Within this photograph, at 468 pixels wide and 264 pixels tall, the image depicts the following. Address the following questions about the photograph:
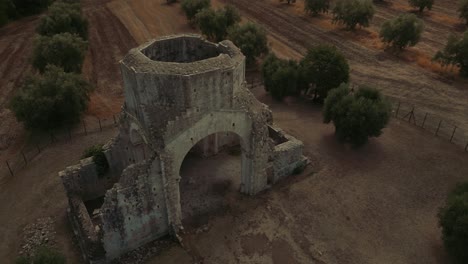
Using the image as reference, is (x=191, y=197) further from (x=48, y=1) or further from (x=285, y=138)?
(x=48, y=1)

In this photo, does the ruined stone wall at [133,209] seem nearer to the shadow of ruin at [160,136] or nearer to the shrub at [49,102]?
the shadow of ruin at [160,136]

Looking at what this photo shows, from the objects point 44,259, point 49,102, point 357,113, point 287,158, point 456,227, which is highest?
point 357,113

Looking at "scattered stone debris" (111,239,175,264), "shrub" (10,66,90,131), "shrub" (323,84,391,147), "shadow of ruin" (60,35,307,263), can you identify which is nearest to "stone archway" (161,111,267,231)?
"shadow of ruin" (60,35,307,263)

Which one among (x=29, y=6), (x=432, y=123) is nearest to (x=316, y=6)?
(x=432, y=123)

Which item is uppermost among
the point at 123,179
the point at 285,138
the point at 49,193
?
the point at 123,179

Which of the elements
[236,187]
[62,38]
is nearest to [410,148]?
[236,187]

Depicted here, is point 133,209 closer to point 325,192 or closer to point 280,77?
point 325,192
